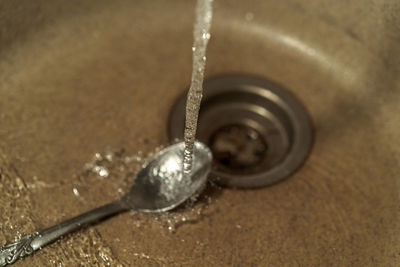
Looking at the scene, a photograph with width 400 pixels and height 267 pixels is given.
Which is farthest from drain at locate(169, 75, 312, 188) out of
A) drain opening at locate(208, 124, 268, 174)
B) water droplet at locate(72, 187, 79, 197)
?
water droplet at locate(72, 187, 79, 197)

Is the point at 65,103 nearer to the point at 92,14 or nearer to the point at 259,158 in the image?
the point at 92,14

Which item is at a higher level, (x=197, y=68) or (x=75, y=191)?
(x=197, y=68)

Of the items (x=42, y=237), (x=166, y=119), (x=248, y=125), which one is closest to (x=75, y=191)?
(x=42, y=237)

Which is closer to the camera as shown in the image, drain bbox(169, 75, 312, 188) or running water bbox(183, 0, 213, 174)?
running water bbox(183, 0, 213, 174)

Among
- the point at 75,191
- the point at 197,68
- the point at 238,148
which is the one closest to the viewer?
the point at 197,68

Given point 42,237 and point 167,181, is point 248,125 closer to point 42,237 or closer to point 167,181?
point 167,181

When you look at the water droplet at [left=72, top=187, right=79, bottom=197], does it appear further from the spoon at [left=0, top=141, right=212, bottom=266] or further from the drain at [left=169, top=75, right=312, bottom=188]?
the drain at [left=169, top=75, right=312, bottom=188]

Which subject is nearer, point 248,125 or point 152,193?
point 152,193
